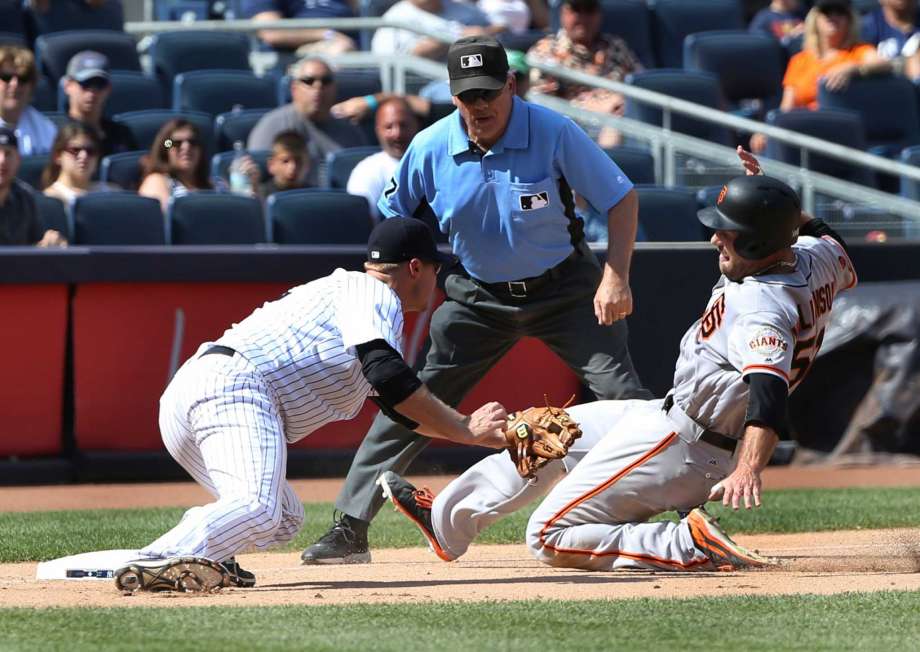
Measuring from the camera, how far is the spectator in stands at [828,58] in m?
12.4

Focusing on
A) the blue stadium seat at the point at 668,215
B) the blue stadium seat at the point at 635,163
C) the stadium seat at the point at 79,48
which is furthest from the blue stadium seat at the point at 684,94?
the stadium seat at the point at 79,48

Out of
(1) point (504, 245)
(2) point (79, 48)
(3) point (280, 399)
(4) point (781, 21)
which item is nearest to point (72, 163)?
(2) point (79, 48)

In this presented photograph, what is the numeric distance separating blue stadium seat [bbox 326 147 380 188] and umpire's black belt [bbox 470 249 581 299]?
4416 mm

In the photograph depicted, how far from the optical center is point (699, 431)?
5.45 meters

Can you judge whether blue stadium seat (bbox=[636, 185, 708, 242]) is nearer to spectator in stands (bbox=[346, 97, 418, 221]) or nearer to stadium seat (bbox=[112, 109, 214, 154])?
spectator in stands (bbox=[346, 97, 418, 221])

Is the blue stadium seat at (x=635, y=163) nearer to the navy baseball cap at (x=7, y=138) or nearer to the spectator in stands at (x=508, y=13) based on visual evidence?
the spectator in stands at (x=508, y=13)

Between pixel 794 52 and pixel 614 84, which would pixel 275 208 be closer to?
pixel 614 84

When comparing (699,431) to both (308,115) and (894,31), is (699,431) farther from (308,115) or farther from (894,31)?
(894,31)

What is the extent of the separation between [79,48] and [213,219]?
9.01ft

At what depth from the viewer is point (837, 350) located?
9797 mm

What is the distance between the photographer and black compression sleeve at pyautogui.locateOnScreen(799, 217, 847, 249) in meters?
5.77

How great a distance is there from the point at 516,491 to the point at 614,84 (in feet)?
20.7

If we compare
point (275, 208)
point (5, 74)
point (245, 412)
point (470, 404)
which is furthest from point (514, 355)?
point (245, 412)

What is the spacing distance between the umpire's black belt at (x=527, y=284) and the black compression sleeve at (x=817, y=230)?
0.92 metres
